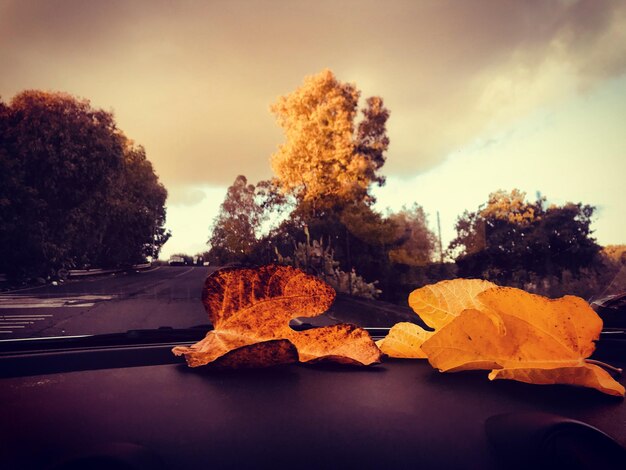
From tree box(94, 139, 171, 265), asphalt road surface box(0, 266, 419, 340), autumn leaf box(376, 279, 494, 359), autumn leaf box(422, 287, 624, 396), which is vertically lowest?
asphalt road surface box(0, 266, 419, 340)

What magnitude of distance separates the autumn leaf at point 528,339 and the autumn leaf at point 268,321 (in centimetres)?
24

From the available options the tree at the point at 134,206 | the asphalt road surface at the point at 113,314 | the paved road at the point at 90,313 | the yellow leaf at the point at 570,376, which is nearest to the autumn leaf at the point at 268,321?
the yellow leaf at the point at 570,376

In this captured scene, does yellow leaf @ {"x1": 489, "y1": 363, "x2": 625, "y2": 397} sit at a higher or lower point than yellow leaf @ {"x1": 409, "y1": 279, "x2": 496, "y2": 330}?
lower

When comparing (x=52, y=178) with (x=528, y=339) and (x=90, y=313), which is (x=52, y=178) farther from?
(x=528, y=339)

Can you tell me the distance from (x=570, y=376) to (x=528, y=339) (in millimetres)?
142

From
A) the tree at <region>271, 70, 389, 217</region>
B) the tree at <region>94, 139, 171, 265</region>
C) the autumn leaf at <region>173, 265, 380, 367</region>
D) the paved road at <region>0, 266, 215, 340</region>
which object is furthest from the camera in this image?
the tree at <region>94, 139, 171, 265</region>

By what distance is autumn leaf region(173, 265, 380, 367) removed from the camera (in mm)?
942

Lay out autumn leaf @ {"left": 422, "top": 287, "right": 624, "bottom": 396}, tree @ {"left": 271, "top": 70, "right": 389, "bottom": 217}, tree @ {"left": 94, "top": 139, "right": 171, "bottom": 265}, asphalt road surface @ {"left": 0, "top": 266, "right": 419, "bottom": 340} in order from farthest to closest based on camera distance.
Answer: tree @ {"left": 94, "top": 139, "right": 171, "bottom": 265}, tree @ {"left": 271, "top": 70, "right": 389, "bottom": 217}, asphalt road surface @ {"left": 0, "top": 266, "right": 419, "bottom": 340}, autumn leaf @ {"left": 422, "top": 287, "right": 624, "bottom": 396}

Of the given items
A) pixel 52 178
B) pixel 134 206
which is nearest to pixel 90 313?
pixel 52 178

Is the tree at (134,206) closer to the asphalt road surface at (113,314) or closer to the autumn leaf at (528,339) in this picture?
the asphalt road surface at (113,314)

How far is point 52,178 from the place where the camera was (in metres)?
18.9

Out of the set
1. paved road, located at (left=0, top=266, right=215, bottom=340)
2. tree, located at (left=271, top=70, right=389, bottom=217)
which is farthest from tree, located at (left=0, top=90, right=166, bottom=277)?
tree, located at (left=271, top=70, right=389, bottom=217)

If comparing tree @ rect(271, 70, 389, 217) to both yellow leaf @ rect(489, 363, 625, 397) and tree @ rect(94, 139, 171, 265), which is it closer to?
tree @ rect(94, 139, 171, 265)

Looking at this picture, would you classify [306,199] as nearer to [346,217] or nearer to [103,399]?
[346,217]
